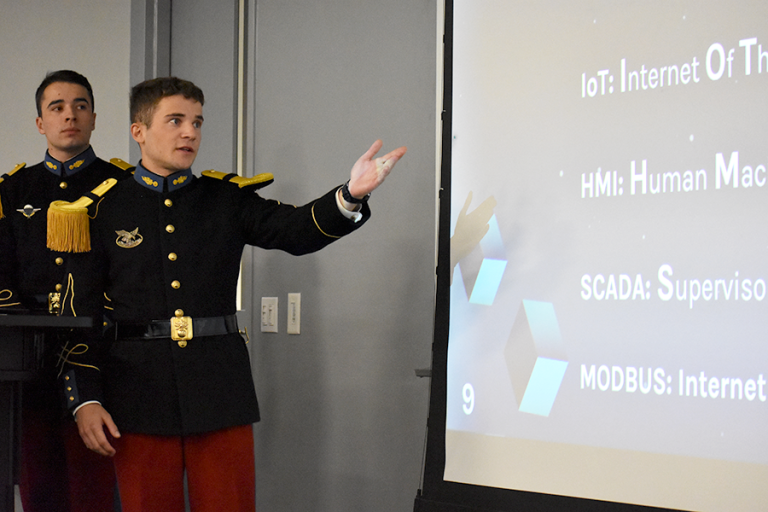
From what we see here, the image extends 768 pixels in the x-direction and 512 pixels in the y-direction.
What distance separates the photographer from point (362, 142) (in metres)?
2.03

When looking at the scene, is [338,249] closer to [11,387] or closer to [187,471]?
[187,471]

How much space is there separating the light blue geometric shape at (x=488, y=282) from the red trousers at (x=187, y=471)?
60cm

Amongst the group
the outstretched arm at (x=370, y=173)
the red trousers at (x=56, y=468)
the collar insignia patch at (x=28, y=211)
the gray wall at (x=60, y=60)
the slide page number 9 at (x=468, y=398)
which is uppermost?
the gray wall at (x=60, y=60)

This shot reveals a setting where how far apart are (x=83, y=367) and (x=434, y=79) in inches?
45.5

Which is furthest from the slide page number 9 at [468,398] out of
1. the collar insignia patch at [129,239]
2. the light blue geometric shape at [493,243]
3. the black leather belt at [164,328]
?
the collar insignia patch at [129,239]

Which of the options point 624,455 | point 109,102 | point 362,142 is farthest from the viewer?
point 109,102

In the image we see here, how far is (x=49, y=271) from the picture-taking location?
182cm

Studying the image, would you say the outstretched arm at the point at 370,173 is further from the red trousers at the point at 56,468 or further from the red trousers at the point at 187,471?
the red trousers at the point at 56,468

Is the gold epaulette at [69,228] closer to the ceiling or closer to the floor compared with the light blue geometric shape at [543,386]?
closer to the ceiling

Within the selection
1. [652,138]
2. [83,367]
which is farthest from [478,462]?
[83,367]

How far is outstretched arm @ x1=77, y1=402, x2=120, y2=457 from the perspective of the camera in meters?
1.38

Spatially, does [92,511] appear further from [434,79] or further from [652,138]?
[652,138]

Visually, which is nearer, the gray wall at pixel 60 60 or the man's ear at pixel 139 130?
the man's ear at pixel 139 130

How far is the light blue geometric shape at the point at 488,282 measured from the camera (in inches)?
56.3
